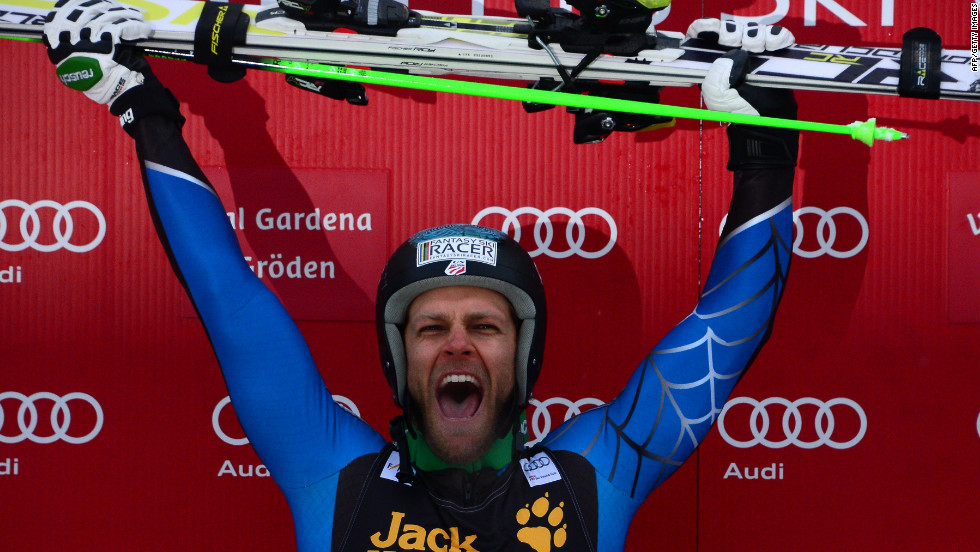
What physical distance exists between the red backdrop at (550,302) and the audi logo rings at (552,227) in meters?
0.01

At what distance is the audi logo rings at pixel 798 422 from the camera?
2.48 m

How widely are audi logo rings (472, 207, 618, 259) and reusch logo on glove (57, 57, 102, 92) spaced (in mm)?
1087

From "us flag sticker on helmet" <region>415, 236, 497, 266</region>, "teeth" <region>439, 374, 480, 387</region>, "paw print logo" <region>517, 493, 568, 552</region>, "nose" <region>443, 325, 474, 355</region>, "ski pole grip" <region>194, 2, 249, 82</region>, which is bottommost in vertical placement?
"paw print logo" <region>517, 493, 568, 552</region>

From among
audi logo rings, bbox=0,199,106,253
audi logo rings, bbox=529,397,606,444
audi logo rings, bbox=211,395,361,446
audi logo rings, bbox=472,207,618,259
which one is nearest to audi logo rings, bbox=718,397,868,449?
audi logo rings, bbox=529,397,606,444

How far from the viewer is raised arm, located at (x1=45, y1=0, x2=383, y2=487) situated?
5.72ft

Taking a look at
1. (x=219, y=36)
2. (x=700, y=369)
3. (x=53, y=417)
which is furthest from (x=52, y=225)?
(x=700, y=369)

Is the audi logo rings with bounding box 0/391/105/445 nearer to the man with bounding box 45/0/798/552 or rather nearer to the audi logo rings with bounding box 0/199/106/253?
the audi logo rings with bounding box 0/199/106/253

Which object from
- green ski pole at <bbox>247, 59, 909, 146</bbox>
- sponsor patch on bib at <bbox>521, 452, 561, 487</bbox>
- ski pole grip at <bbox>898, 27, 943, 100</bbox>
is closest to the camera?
green ski pole at <bbox>247, 59, 909, 146</bbox>

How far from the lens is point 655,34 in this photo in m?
1.83

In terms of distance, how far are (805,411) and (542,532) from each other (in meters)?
1.05

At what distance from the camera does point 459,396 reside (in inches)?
76.1

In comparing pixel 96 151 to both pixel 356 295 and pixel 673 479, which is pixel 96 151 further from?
pixel 673 479

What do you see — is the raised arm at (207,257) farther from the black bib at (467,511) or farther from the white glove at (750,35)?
the white glove at (750,35)

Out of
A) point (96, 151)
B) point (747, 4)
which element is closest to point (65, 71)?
point (96, 151)
